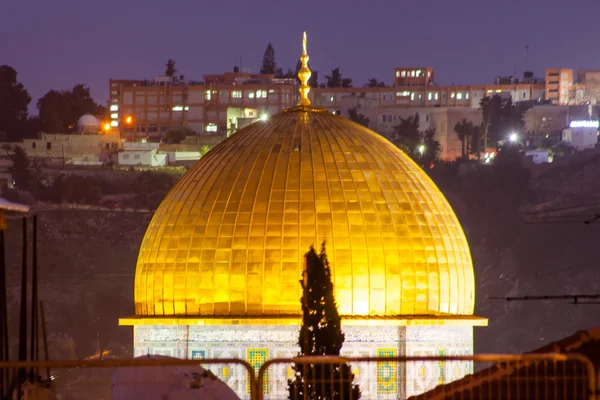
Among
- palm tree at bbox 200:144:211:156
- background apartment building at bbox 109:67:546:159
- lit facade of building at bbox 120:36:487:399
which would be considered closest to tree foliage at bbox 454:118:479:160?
background apartment building at bbox 109:67:546:159

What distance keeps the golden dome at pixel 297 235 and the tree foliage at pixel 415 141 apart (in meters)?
58.7

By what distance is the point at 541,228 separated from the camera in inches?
3223

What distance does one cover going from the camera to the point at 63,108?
106 meters

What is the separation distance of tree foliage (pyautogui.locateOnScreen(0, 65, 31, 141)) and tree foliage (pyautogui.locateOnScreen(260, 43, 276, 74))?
535 inches

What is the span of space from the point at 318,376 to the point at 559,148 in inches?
3162

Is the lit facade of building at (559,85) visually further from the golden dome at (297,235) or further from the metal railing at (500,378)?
the metal railing at (500,378)

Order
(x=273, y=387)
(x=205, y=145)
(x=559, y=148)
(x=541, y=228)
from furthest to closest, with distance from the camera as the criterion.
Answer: (x=559, y=148), (x=205, y=145), (x=541, y=228), (x=273, y=387)

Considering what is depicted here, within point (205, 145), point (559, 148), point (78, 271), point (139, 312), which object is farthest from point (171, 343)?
point (559, 148)

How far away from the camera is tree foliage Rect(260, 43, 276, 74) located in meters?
110

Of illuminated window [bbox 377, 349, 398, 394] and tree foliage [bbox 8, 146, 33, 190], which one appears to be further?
tree foliage [bbox 8, 146, 33, 190]

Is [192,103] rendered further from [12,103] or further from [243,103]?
[12,103]

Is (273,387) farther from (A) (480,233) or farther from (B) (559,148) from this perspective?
(B) (559,148)

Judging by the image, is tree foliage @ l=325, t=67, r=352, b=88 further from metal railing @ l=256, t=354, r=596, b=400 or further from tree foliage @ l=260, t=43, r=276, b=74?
metal railing @ l=256, t=354, r=596, b=400

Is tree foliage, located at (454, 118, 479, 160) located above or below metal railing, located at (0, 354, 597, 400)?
above
